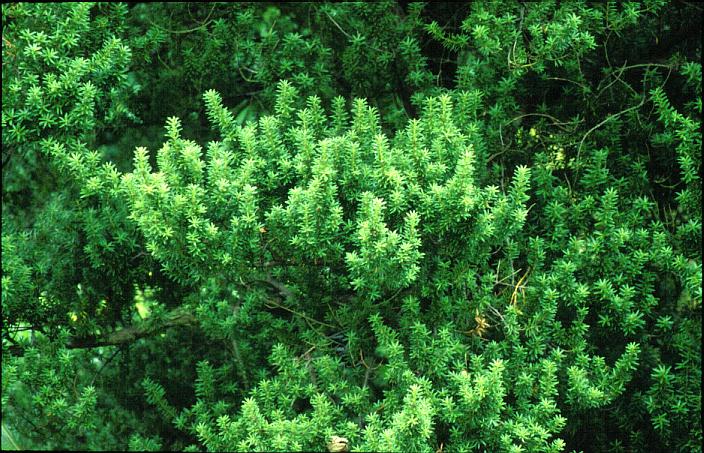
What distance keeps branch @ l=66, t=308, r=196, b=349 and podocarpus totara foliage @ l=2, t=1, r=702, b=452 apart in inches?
0.7

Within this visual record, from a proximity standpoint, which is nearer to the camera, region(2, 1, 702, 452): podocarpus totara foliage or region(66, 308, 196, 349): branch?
region(2, 1, 702, 452): podocarpus totara foliage

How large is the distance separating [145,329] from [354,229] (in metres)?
1.56

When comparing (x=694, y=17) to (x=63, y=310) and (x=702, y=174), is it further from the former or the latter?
(x=63, y=310)

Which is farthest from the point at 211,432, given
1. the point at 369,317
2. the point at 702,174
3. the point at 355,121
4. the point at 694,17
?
the point at 694,17

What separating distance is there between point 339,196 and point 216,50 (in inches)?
57.3

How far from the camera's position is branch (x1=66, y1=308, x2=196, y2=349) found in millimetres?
4277

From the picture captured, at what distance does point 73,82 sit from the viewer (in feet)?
11.4

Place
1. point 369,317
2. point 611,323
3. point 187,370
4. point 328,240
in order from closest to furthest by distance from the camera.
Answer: point 328,240 → point 369,317 → point 611,323 → point 187,370

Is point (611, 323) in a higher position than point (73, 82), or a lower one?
lower

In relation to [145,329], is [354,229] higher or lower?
higher

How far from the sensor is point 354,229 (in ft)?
10.5

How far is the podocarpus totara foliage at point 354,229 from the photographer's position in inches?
124

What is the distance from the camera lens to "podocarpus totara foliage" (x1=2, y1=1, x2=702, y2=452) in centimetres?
316

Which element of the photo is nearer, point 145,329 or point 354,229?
point 354,229
